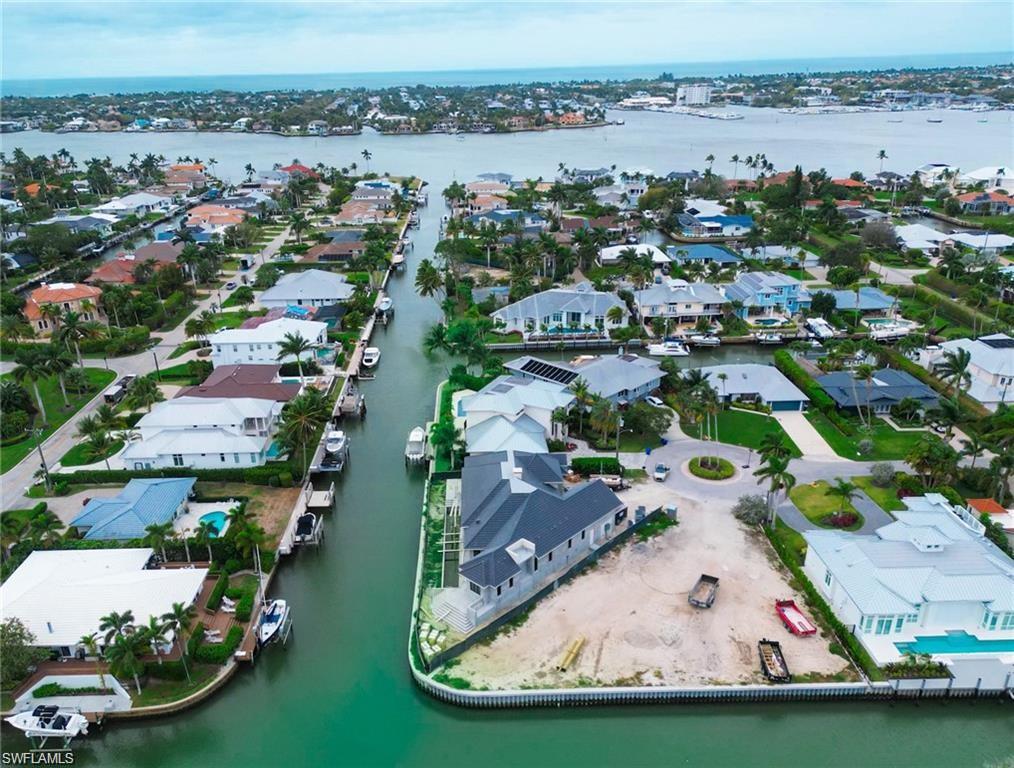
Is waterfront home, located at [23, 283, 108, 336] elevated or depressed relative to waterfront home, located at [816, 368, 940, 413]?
elevated

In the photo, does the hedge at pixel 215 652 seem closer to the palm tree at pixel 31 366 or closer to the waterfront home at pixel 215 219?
the palm tree at pixel 31 366

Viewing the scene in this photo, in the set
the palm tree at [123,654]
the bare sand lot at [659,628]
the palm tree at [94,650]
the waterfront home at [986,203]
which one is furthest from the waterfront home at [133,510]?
the waterfront home at [986,203]

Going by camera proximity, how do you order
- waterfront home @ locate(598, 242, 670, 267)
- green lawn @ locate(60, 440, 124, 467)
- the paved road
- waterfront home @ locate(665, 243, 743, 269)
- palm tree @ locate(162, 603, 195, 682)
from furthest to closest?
waterfront home @ locate(665, 243, 743, 269)
waterfront home @ locate(598, 242, 670, 267)
green lawn @ locate(60, 440, 124, 467)
the paved road
palm tree @ locate(162, 603, 195, 682)

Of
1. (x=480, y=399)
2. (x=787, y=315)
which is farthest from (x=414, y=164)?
(x=480, y=399)

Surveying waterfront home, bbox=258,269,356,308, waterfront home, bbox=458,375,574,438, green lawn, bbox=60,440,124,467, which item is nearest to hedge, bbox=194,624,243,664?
green lawn, bbox=60,440,124,467

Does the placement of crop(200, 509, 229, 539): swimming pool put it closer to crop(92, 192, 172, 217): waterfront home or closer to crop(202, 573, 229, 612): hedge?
crop(202, 573, 229, 612): hedge

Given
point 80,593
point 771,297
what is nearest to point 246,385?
point 80,593

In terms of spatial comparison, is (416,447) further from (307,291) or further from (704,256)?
(704,256)
